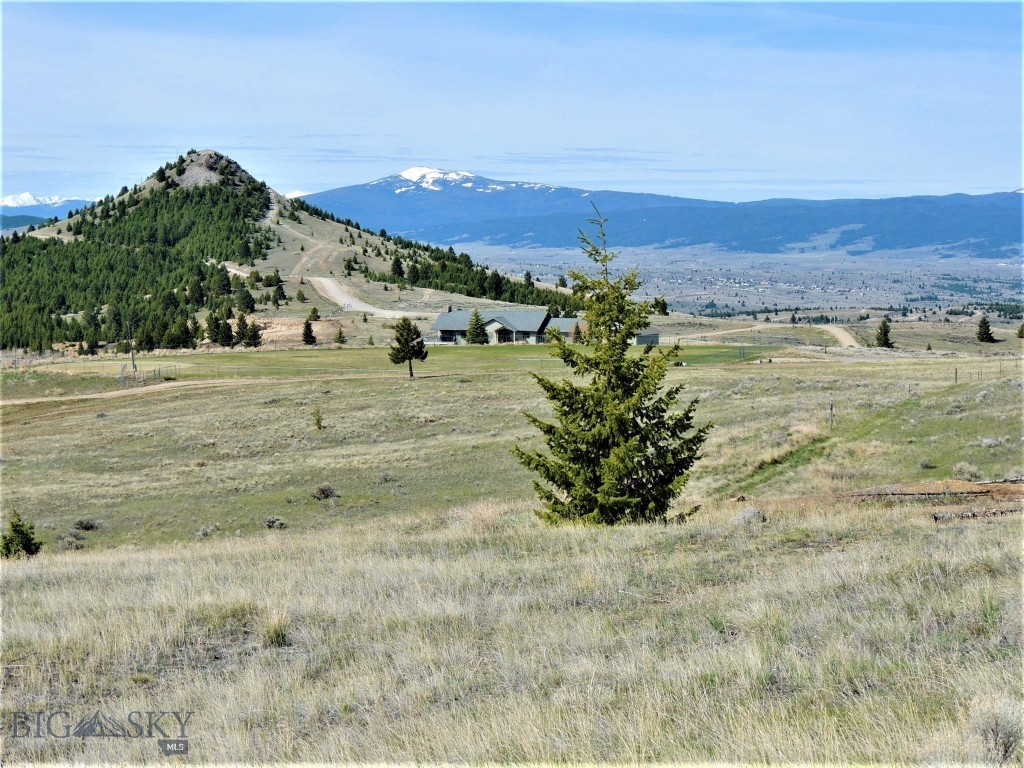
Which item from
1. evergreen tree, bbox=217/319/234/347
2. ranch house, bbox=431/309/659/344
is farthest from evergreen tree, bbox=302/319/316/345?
ranch house, bbox=431/309/659/344

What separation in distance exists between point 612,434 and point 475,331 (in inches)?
3832

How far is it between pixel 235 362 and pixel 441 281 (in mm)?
77017

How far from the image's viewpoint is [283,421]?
5834 centimetres

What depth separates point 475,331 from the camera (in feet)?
383

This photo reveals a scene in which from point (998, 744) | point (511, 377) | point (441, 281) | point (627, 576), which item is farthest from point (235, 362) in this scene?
point (998, 744)


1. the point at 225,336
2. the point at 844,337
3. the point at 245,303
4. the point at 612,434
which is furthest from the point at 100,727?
the point at 245,303

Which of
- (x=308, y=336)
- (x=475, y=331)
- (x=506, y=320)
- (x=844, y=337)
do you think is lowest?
(x=844, y=337)

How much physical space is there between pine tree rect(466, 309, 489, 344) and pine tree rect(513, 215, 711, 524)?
95.6 metres

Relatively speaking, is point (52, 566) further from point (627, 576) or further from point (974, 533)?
point (974, 533)

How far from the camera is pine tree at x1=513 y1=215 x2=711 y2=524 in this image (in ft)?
65.4

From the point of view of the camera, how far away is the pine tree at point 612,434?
65.4 ft

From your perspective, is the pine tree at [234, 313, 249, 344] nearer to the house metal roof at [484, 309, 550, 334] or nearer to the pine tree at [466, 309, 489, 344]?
the pine tree at [466, 309, 489, 344]

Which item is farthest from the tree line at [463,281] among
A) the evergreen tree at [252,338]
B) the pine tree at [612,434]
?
the pine tree at [612,434]

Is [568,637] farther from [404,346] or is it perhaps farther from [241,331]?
[241,331]
